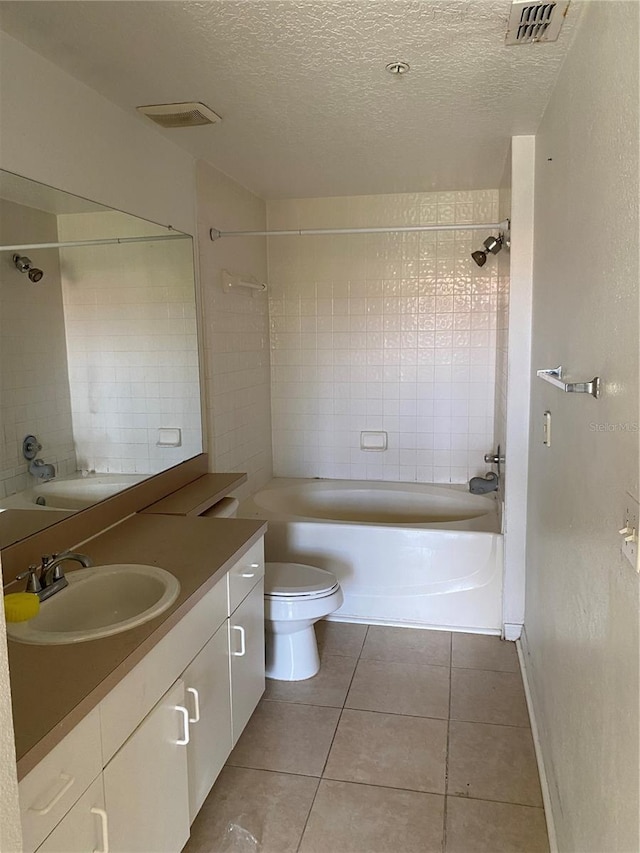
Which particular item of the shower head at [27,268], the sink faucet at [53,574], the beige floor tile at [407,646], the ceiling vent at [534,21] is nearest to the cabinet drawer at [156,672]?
the sink faucet at [53,574]

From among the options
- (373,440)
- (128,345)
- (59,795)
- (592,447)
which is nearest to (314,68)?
(128,345)

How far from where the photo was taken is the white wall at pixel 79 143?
173cm

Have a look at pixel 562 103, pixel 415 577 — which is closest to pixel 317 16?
pixel 562 103

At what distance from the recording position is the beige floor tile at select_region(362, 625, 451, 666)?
9.39ft

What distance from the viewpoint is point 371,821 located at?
6.27 feet

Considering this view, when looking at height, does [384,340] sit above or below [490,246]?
below

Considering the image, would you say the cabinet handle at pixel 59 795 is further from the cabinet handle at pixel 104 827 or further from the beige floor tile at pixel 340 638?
the beige floor tile at pixel 340 638

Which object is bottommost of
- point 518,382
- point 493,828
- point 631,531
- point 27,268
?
point 493,828

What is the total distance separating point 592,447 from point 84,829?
4.38ft

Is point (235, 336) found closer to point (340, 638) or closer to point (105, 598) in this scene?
point (340, 638)

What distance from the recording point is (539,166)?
2.46 metres

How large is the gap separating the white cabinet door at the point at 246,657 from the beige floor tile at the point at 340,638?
0.64 metres

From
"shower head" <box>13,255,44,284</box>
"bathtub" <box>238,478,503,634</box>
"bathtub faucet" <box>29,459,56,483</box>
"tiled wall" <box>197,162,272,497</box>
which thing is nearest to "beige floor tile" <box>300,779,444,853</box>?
"bathtub" <box>238,478,503,634</box>

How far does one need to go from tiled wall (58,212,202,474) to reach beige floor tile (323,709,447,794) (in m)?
1.26
